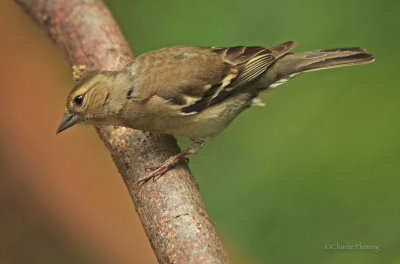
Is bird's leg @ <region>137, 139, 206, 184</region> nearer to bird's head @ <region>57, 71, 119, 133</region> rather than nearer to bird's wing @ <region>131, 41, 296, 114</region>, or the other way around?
bird's wing @ <region>131, 41, 296, 114</region>

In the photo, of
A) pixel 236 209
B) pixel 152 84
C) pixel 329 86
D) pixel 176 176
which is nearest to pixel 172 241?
pixel 176 176

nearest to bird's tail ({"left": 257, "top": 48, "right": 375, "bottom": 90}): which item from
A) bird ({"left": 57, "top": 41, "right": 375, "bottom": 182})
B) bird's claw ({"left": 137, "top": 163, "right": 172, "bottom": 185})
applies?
bird ({"left": 57, "top": 41, "right": 375, "bottom": 182})

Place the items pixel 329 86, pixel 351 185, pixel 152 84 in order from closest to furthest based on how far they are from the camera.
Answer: pixel 152 84
pixel 351 185
pixel 329 86

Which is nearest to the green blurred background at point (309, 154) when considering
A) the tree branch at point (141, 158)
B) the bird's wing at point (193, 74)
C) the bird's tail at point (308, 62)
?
the bird's tail at point (308, 62)

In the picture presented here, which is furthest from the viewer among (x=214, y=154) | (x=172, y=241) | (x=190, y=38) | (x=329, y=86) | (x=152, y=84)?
(x=190, y=38)

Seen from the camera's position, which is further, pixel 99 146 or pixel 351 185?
pixel 99 146

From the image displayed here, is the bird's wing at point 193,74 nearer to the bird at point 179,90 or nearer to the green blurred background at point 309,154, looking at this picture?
the bird at point 179,90

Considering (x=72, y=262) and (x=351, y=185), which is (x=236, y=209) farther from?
(x=72, y=262)
